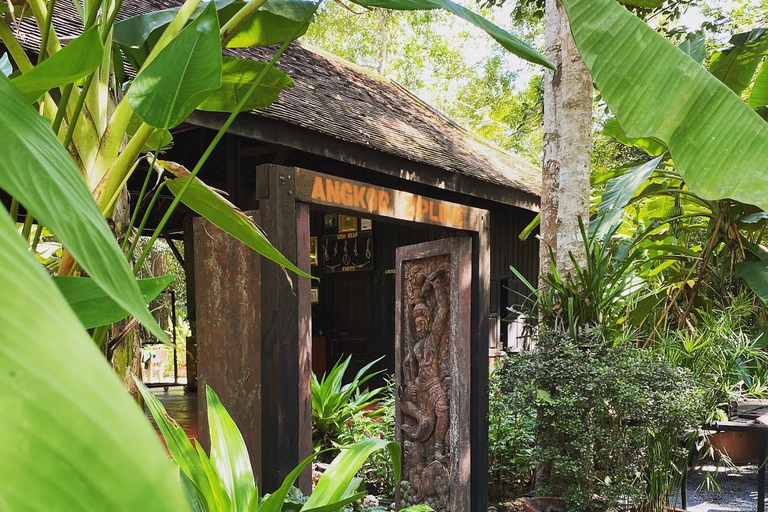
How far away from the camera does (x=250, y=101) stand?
1840 mm

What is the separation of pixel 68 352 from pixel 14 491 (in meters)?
0.04

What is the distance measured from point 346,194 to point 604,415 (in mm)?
2027

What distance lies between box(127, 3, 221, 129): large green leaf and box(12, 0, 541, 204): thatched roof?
3.76m

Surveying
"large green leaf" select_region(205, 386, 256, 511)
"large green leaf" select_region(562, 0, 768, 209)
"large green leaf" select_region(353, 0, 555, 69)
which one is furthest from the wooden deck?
"large green leaf" select_region(353, 0, 555, 69)

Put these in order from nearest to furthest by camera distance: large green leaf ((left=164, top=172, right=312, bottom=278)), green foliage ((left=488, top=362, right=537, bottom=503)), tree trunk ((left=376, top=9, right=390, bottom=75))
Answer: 1. large green leaf ((left=164, top=172, right=312, bottom=278))
2. green foliage ((left=488, top=362, right=537, bottom=503))
3. tree trunk ((left=376, top=9, right=390, bottom=75))

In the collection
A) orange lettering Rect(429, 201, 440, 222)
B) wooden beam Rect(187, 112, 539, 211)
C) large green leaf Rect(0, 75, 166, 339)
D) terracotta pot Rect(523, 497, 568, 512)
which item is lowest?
terracotta pot Rect(523, 497, 568, 512)

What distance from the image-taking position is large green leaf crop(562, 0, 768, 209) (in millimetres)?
1481

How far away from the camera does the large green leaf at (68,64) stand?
2.04 feet

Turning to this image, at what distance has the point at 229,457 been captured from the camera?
6.48 feet

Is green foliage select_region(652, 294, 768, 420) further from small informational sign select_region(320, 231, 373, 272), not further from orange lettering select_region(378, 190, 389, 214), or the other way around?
small informational sign select_region(320, 231, 373, 272)

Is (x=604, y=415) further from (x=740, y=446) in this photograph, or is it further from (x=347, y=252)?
(x=347, y=252)

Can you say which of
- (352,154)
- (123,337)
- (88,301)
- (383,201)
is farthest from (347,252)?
(88,301)

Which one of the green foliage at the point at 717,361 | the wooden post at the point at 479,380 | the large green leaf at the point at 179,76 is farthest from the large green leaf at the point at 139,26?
the green foliage at the point at 717,361

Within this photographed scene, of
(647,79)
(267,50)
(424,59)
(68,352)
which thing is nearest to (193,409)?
(267,50)
